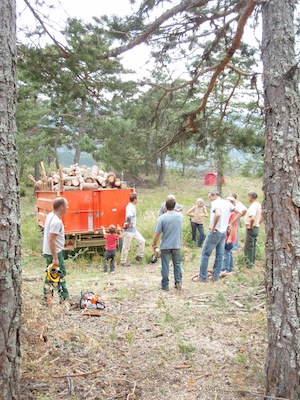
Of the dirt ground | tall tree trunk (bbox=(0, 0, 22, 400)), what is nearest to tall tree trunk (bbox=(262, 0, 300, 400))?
the dirt ground

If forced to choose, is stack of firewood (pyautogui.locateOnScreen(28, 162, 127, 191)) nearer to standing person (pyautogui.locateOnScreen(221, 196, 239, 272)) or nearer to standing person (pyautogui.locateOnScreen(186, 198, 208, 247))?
standing person (pyautogui.locateOnScreen(186, 198, 208, 247))

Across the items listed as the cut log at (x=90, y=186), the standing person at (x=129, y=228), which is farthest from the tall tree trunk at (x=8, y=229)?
the cut log at (x=90, y=186)

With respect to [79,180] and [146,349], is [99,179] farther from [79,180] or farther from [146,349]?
[146,349]

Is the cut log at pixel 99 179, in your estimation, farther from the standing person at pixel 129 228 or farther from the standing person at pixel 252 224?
the standing person at pixel 252 224

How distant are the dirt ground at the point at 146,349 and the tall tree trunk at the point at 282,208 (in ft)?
1.16

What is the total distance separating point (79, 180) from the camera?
34.8 ft

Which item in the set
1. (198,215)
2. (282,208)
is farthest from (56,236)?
(198,215)

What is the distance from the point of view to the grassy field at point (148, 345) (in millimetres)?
3729

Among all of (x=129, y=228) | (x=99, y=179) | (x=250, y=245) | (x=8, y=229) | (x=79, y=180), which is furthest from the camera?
(x=99, y=179)

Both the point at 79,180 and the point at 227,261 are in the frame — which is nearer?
the point at 227,261

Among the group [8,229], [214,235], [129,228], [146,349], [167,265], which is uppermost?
[8,229]

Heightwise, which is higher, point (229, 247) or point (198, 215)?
point (198, 215)

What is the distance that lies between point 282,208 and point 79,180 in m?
7.81

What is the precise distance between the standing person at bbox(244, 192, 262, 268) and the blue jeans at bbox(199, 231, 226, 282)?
829 millimetres
